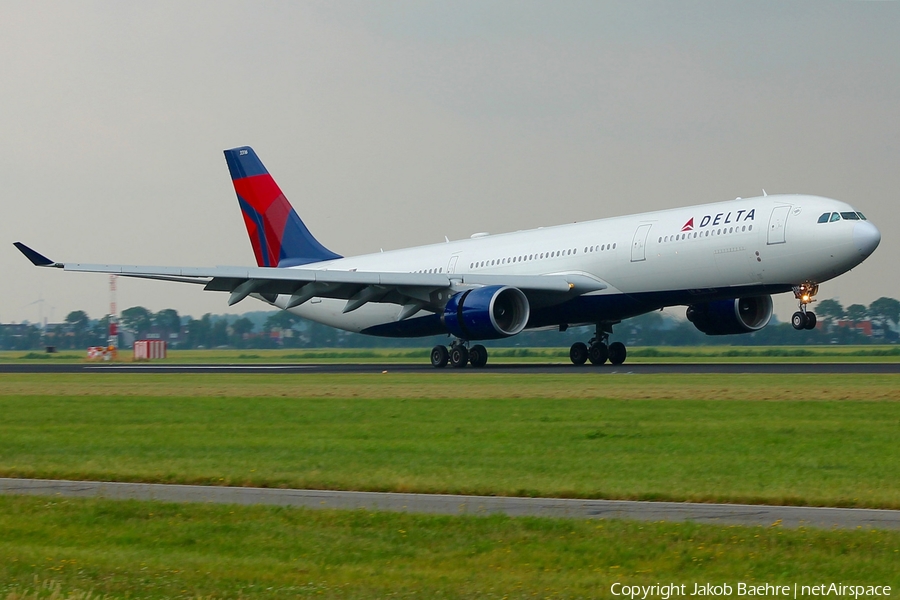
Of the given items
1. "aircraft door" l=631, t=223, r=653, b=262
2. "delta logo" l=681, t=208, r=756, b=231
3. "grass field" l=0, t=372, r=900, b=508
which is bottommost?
"grass field" l=0, t=372, r=900, b=508

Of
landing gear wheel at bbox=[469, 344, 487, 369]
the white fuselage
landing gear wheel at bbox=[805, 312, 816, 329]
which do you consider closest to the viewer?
landing gear wheel at bbox=[805, 312, 816, 329]

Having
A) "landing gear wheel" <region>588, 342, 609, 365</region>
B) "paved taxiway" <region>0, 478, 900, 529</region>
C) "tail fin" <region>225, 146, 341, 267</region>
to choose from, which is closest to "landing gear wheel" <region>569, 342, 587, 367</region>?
"landing gear wheel" <region>588, 342, 609, 365</region>

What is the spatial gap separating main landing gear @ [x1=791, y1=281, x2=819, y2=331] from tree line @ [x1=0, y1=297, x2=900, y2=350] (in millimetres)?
14510

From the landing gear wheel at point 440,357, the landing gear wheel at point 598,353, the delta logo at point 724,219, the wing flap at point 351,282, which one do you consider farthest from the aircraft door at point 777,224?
the landing gear wheel at point 440,357

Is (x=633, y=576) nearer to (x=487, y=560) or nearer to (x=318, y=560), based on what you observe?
(x=487, y=560)

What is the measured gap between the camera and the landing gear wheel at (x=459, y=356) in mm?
41031

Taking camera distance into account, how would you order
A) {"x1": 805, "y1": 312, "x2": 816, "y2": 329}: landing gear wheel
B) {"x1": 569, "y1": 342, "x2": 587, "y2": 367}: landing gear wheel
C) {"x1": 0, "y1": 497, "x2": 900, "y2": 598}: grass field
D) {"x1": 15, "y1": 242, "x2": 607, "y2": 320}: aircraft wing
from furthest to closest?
{"x1": 569, "y1": 342, "x2": 587, "y2": 367}: landing gear wheel
{"x1": 15, "y1": 242, "x2": 607, "y2": 320}: aircraft wing
{"x1": 805, "y1": 312, "x2": 816, "y2": 329}: landing gear wheel
{"x1": 0, "y1": 497, "x2": 900, "y2": 598}: grass field

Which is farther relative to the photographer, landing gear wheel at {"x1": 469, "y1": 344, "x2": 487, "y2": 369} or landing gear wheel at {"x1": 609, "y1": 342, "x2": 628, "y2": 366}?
landing gear wheel at {"x1": 609, "y1": 342, "x2": 628, "y2": 366}

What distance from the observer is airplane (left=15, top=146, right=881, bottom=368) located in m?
34.5

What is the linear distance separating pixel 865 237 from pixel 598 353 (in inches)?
433

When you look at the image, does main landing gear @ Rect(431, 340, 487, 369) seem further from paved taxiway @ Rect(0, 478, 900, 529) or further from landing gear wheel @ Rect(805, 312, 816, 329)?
paved taxiway @ Rect(0, 478, 900, 529)

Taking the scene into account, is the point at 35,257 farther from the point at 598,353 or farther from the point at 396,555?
the point at 396,555

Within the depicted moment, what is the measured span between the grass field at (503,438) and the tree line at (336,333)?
22456mm

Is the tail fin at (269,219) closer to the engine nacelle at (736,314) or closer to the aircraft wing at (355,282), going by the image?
the aircraft wing at (355,282)
